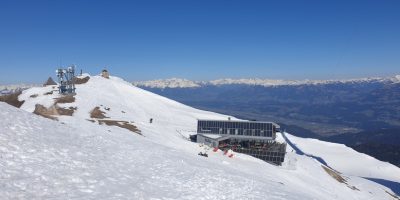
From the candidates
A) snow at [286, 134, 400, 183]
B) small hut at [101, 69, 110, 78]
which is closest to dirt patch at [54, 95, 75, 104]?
small hut at [101, 69, 110, 78]

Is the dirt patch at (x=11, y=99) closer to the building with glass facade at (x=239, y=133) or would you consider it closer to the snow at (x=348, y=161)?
the building with glass facade at (x=239, y=133)

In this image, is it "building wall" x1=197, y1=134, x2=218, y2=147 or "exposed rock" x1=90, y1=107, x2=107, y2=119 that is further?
"exposed rock" x1=90, y1=107, x2=107, y2=119

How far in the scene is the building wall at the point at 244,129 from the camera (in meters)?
101

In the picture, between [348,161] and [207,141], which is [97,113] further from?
[348,161]

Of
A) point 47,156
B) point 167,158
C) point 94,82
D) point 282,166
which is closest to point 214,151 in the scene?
point 282,166

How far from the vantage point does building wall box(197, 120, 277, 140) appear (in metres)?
101

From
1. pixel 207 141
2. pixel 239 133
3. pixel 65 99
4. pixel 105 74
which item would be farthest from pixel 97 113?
pixel 105 74

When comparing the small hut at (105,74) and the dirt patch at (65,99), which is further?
the small hut at (105,74)

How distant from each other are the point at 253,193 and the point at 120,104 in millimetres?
108135

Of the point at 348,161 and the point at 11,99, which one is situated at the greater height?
the point at 11,99

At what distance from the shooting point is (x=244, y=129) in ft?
335

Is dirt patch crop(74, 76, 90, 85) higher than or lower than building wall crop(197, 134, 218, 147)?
higher

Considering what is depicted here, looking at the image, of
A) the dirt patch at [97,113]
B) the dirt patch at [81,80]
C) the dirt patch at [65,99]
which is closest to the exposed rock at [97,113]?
the dirt patch at [97,113]

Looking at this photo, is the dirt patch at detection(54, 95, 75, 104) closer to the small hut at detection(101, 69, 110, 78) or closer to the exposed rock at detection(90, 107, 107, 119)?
the exposed rock at detection(90, 107, 107, 119)
